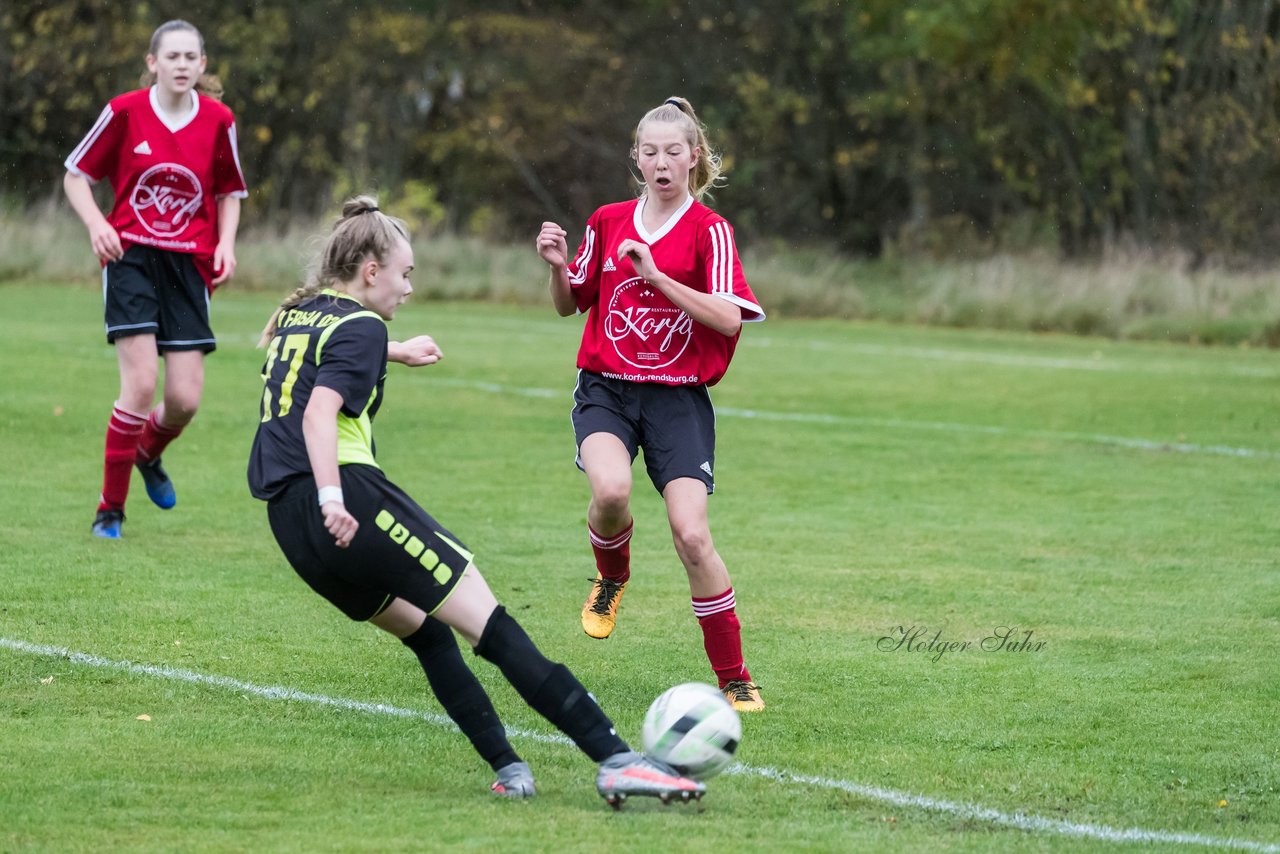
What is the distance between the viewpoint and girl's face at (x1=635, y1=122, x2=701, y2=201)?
571 centimetres

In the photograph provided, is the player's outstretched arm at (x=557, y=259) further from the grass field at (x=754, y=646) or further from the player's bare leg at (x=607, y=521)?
the grass field at (x=754, y=646)

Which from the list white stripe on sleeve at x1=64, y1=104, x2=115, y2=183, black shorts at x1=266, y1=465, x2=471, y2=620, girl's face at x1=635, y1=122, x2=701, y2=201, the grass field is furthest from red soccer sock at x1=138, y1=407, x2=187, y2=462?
black shorts at x1=266, y1=465, x2=471, y2=620

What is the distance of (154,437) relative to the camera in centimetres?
849

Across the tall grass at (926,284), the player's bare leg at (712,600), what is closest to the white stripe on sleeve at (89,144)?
the player's bare leg at (712,600)

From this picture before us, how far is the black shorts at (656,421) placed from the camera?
5715 millimetres

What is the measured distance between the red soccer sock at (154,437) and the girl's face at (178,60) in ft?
4.85

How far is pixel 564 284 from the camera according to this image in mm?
5930

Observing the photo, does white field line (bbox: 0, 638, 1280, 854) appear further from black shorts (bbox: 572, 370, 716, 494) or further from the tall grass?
the tall grass

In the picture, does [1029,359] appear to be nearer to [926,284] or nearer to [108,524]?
[926,284]

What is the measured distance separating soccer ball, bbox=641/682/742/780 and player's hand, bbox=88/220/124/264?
419cm

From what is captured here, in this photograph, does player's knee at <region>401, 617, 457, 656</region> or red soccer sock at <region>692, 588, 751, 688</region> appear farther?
red soccer sock at <region>692, 588, 751, 688</region>

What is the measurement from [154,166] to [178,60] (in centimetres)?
47

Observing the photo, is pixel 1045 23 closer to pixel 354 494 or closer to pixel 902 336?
pixel 902 336

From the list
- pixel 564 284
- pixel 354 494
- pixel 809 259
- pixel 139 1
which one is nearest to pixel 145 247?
pixel 564 284
